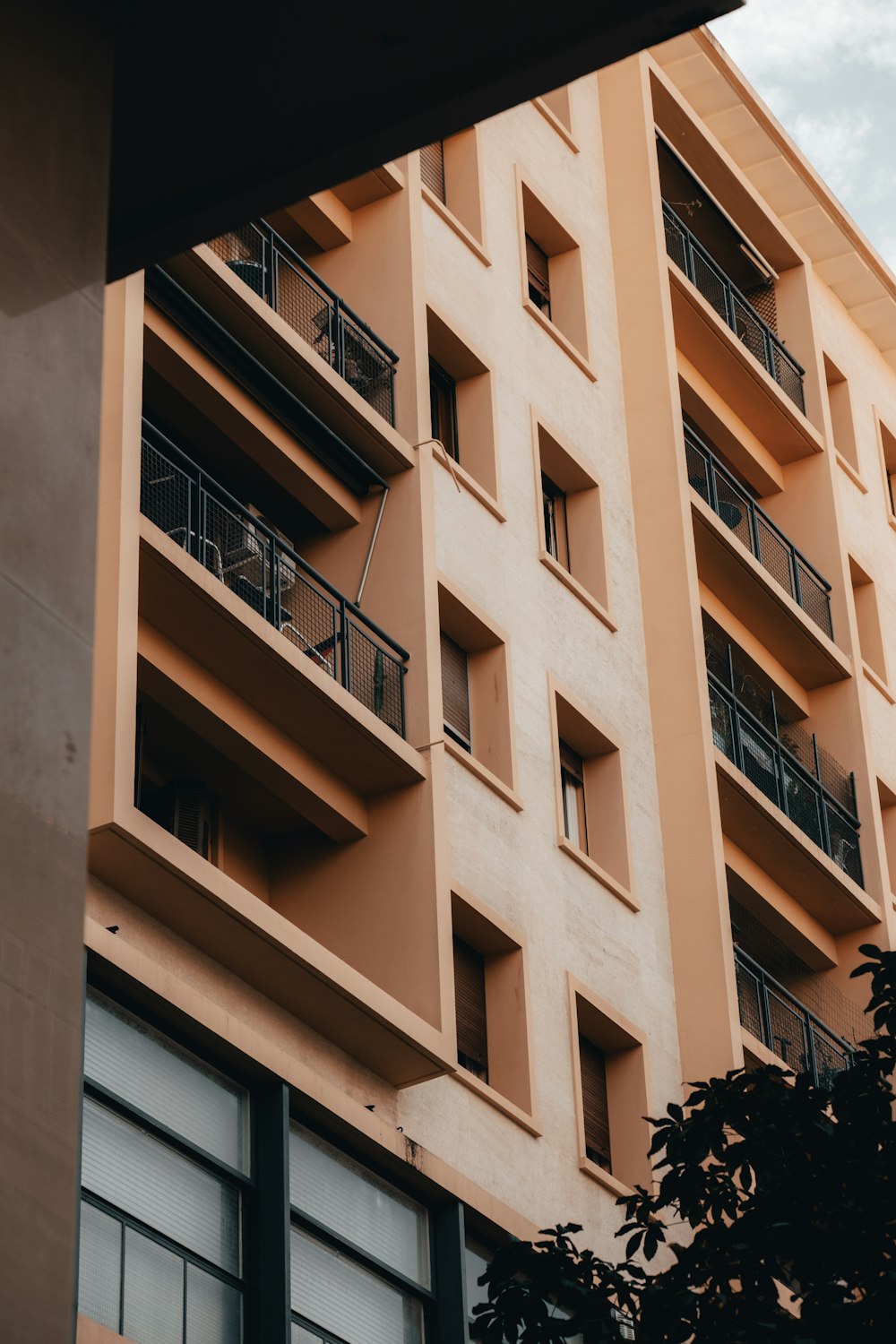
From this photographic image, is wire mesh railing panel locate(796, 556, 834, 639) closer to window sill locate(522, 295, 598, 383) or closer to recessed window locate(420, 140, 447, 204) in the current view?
window sill locate(522, 295, 598, 383)

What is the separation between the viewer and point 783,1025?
29656 mm

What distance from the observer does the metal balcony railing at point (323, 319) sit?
2427 centimetres

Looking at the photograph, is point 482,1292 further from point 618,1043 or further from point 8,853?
point 8,853

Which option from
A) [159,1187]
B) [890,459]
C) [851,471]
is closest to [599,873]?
[159,1187]

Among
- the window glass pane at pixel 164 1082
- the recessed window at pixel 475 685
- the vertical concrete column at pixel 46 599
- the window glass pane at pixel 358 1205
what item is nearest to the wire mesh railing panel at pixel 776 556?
the recessed window at pixel 475 685

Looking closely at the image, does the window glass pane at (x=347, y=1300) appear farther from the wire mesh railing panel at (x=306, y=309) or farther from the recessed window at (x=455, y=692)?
the wire mesh railing panel at (x=306, y=309)

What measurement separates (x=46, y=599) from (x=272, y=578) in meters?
15.3

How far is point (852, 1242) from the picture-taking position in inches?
498

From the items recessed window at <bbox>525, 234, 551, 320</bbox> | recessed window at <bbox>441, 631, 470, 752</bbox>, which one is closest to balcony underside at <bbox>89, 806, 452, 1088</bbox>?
recessed window at <bbox>441, 631, 470, 752</bbox>

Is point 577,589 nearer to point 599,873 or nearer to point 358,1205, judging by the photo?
point 599,873

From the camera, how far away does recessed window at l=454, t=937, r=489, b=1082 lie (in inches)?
882

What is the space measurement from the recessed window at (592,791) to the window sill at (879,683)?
35.8 ft

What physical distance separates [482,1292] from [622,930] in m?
6.08

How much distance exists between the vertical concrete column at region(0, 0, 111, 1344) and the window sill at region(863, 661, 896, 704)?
1213 inches
